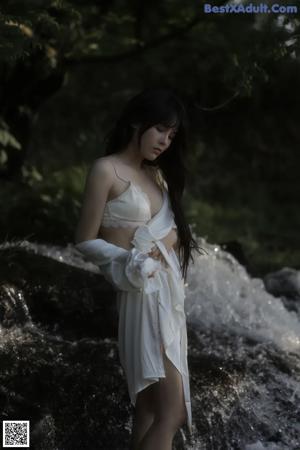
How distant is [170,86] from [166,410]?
9.39 metres

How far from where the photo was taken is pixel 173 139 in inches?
157

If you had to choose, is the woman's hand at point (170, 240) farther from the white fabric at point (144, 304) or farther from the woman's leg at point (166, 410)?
the woman's leg at point (166, 410)

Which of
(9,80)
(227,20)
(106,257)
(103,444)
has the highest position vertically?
(227,20)

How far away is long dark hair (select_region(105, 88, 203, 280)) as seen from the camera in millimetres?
3805

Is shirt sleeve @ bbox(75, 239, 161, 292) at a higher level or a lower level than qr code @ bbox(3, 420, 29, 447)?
higher

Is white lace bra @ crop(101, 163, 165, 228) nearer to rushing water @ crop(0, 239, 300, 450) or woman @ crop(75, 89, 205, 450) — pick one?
woman @ crop(75, 89, 205, 450)

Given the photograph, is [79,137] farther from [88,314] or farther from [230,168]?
[88,314]

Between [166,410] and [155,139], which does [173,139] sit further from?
[166,410]

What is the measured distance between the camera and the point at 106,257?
3.67m

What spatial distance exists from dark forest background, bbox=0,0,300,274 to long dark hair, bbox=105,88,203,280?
97cm

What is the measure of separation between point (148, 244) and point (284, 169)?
32.4 feet

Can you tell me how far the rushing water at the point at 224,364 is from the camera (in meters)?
4.78

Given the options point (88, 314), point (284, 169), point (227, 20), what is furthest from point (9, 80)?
point (284, 169)

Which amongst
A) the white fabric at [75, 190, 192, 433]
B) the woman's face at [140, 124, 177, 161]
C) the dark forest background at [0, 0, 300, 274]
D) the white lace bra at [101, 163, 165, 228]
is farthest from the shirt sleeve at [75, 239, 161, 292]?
the dark forest background at [0, 0, 300, 274]
